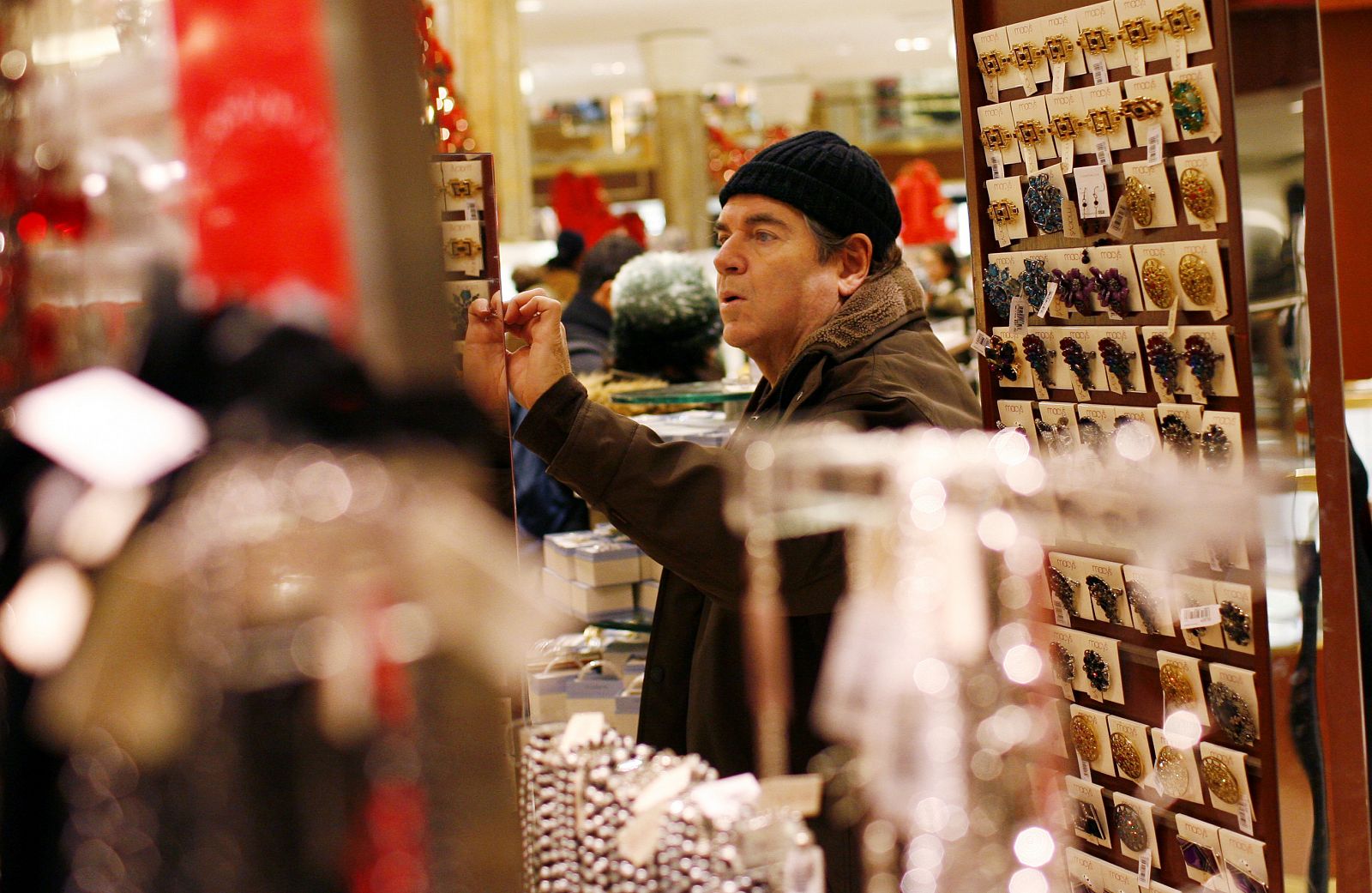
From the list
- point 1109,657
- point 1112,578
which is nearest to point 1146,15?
point 1112,578

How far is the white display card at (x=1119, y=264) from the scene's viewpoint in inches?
56.1

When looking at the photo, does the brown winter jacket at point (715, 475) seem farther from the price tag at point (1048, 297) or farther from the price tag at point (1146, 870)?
the price tag at point (1146, 870)

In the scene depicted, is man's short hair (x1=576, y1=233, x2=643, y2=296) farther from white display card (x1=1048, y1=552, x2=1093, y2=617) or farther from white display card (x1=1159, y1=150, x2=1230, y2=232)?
white display card (x1=1159, y1=150, x2=1230, y2=232)

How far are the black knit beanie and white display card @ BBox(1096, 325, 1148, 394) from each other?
425 millimetres

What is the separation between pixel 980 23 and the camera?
158 cm

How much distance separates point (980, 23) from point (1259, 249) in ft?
1.64

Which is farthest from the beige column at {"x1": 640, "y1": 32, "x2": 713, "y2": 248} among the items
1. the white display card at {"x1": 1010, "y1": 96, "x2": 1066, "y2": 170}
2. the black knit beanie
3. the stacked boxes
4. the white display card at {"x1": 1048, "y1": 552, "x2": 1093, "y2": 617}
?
the white display card at {"x1": 1048, "y1": 552, "x2": 1093, "y2": 617}

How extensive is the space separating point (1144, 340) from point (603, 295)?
10.0 feet

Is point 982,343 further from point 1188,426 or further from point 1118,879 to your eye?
point 1118,879

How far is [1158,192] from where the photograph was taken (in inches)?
53.9

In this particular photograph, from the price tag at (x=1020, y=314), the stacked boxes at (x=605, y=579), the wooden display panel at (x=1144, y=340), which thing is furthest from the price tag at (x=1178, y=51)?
the stacked boxes at (x=605, y=579)

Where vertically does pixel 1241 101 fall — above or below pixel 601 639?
above

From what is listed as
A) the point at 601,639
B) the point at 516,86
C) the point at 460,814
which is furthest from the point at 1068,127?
the point at 516,86

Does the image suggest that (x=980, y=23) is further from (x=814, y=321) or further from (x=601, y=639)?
(x=601, y=639)
